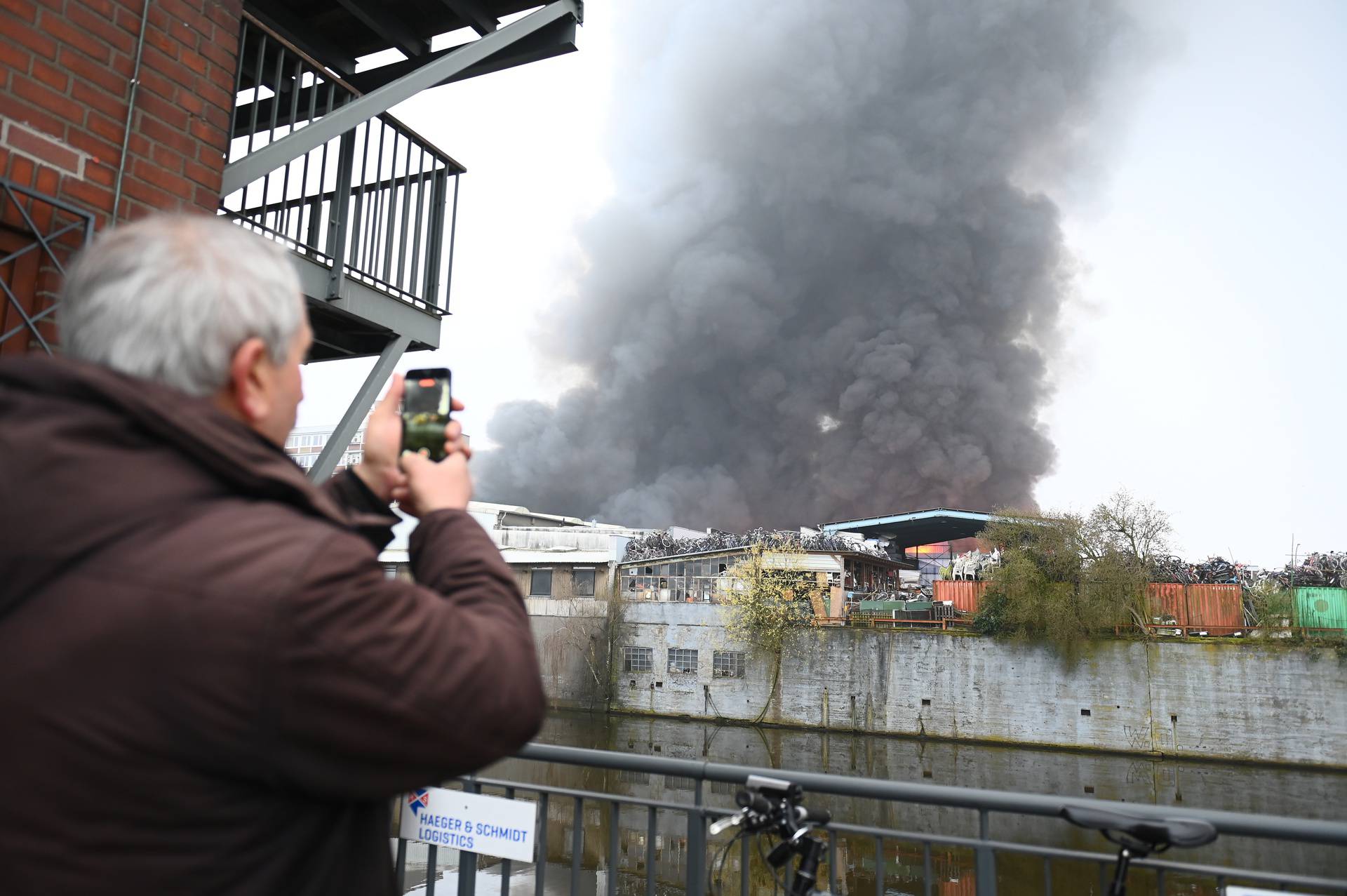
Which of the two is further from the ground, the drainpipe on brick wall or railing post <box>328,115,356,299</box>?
railing post <box>328,115,356,299</box>

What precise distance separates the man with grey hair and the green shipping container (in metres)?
32.1

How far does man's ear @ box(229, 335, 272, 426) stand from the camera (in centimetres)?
97

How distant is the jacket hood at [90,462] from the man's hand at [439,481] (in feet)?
0.91

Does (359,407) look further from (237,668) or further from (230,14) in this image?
(237,668)

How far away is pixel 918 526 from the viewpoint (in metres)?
43.2

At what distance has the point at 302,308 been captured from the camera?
1.04m

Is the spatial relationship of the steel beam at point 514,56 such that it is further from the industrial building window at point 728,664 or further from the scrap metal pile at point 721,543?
the scrap metal pile at point 721,543

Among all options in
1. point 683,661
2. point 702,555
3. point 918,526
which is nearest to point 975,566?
point 918,526

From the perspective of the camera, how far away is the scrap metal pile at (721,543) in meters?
34.6

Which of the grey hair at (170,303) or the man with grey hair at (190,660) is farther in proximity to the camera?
the grey hair at (170,303)

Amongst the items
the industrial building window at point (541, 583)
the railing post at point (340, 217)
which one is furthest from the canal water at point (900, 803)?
the railing post at point (340, 217)

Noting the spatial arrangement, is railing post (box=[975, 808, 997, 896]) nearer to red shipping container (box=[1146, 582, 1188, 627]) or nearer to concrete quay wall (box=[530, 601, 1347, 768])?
concrete quay wall (box=[530, 601, 1347, 768])

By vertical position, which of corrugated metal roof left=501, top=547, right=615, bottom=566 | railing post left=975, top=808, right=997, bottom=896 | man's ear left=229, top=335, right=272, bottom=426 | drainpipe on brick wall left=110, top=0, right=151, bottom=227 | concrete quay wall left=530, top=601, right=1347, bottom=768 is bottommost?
concrete quay wall left=530, top=601, right=1347, bottom=768

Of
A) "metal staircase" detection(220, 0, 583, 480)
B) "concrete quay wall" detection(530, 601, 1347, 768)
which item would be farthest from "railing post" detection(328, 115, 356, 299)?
"concrete quay wall" detection(530, 601, 1347, 768)
